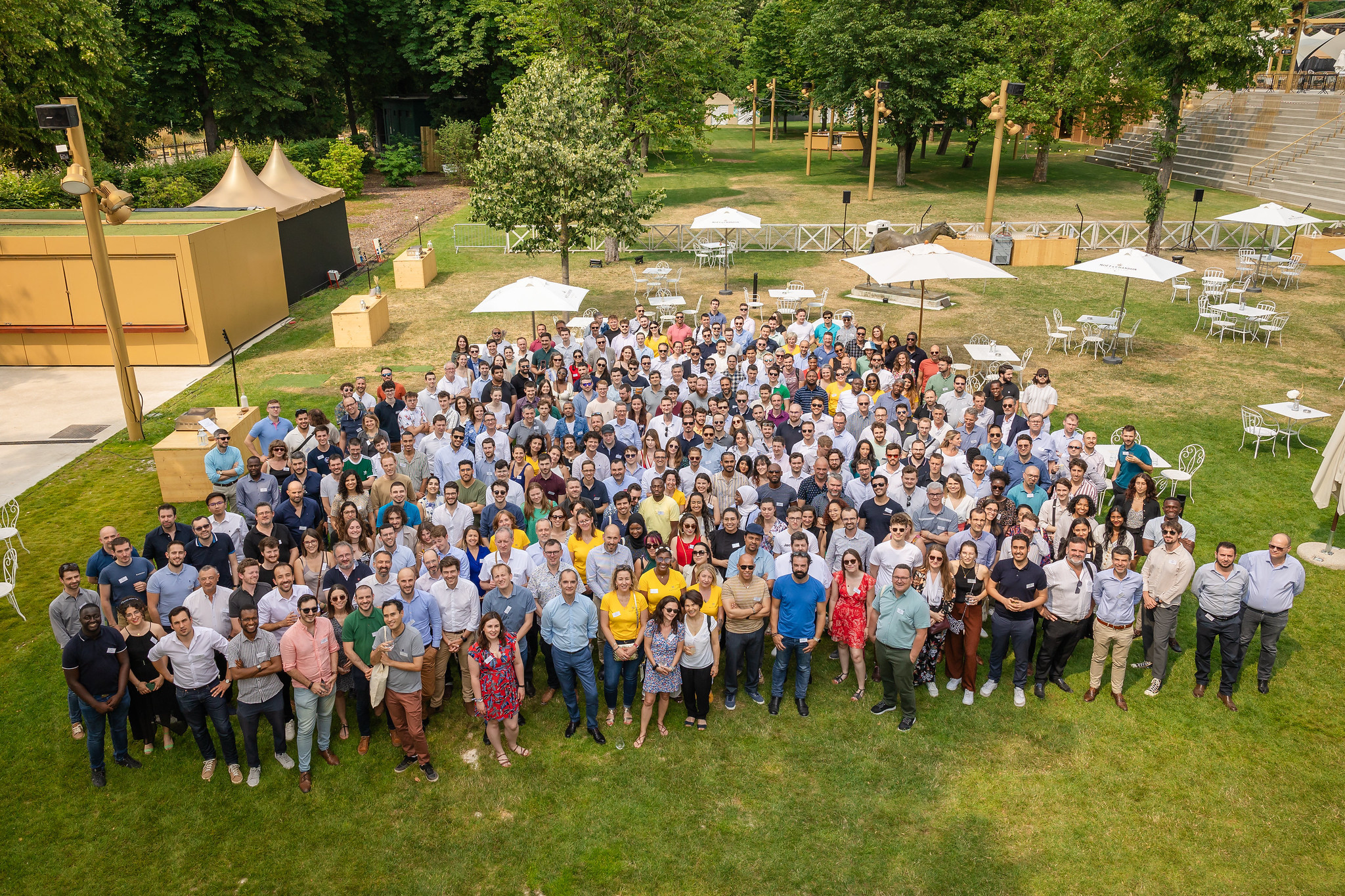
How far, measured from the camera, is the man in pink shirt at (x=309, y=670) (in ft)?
23.1

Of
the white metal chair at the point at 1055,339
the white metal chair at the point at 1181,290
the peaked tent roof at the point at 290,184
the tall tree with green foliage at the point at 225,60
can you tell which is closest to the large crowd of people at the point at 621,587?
the white metal chair at the point at 1055,339

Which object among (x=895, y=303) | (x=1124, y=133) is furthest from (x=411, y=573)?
(x=1124, y=133)

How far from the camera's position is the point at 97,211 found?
523 inches

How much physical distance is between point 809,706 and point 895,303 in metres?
15.3

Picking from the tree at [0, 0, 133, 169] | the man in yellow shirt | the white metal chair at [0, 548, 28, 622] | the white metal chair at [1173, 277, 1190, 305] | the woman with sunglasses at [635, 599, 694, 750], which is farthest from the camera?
the tree at [0, 0, 133, 169]

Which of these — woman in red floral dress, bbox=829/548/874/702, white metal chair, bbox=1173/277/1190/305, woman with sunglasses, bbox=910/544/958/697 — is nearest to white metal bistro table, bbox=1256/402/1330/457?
woman with sunglasses, bbox=910/544/958/697

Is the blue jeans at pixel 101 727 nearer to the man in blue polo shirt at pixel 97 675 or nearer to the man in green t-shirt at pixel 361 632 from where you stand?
the man in blue polo shirt at pixel 97 675

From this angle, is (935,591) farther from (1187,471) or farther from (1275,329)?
(1275,329)

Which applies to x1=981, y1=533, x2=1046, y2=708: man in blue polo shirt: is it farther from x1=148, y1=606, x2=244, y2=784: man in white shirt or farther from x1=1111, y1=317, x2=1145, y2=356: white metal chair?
x1=1111, y1=317, x2=1145, y2=356: white metal chair

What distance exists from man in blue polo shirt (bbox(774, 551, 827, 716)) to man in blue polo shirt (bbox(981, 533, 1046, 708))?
1629 millimetres

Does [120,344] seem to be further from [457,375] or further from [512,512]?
[512,512]

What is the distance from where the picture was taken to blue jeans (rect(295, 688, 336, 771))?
23.8ft

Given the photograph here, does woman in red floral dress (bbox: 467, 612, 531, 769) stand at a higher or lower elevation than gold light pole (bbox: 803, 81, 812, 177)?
lower

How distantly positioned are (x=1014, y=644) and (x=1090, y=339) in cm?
1128
